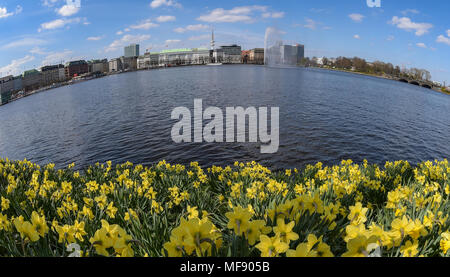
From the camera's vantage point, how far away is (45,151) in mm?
16047

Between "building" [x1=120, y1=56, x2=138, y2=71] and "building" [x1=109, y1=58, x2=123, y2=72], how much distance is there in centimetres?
191

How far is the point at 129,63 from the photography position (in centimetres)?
14038

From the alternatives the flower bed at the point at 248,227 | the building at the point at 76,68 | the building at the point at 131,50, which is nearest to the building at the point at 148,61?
the building at the point at 131,50

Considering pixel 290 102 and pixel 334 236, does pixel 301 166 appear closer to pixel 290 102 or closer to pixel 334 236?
pixel 334 236

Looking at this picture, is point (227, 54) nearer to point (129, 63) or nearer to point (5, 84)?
point (129, 63)

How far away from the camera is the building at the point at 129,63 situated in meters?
140

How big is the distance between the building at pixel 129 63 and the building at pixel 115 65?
1.91 meters

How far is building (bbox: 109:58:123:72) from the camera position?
136375mm

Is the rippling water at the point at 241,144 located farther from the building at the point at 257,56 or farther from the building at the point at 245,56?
the building at the point at 245,56

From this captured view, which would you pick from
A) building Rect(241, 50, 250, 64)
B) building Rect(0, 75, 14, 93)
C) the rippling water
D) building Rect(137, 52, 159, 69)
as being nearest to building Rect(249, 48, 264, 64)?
building Rect(241, 50, 250, 64)

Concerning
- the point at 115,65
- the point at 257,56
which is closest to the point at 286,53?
the point at 257,56
